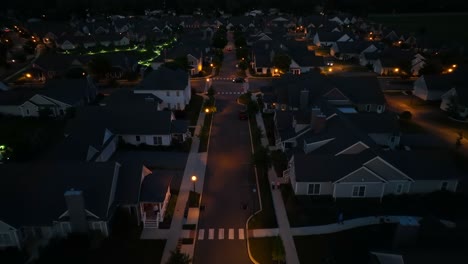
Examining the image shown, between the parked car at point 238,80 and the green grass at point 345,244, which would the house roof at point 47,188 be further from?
the parked car at point 238,80

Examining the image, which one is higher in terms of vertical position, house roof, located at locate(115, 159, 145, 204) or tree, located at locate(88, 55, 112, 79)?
tree, located at locate(88, 55, 112, 79)

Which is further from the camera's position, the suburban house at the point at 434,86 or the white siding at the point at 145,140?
the suburban house at the point at 434,86

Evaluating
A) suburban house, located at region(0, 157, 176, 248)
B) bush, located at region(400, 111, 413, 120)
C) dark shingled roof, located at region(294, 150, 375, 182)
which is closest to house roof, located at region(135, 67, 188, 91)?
suburban house, located at region(0, 157, 176, 248)

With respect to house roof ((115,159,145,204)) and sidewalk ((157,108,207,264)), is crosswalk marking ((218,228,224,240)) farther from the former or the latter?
house roof ((115,159,145,204))

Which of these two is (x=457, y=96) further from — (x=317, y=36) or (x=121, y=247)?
(x=317, y=36)

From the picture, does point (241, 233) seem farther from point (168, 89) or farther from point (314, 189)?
point (168, 89)

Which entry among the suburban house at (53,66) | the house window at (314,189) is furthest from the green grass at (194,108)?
the suburban house at (53,66)
